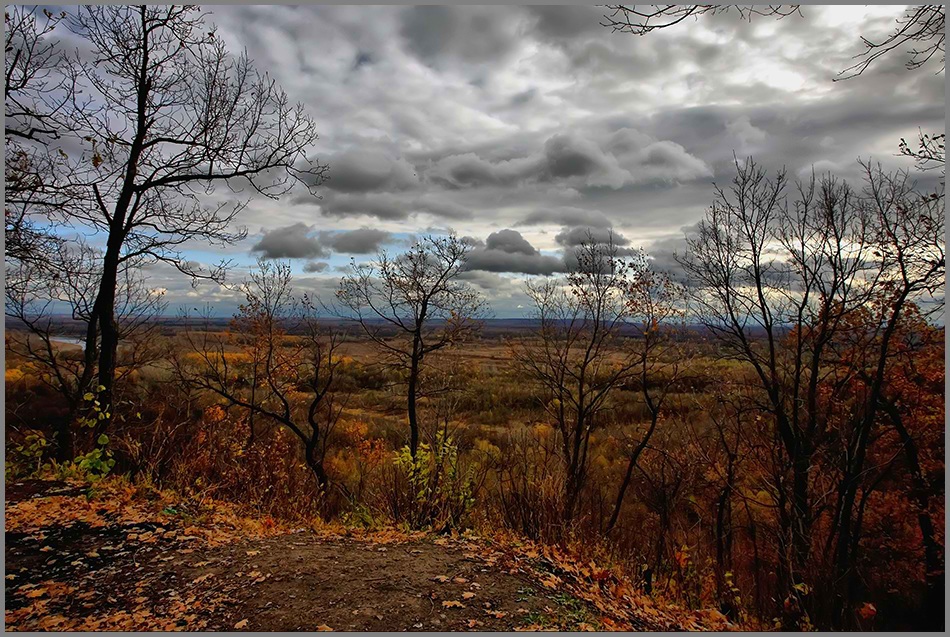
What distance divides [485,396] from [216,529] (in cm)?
3609

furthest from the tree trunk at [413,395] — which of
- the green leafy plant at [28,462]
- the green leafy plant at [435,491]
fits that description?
the green leafy plant at [28,462]

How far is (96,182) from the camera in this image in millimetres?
8516

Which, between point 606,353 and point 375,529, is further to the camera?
point 606,353

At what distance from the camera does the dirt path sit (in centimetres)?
460

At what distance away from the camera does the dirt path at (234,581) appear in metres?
4.60

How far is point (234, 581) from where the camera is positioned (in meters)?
5.15

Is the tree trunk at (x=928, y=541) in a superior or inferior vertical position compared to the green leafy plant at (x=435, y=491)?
inferior

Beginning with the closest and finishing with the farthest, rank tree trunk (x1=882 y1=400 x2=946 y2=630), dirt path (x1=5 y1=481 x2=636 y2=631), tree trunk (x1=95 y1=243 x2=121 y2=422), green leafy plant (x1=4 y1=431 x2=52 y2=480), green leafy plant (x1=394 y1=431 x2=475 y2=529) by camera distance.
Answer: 1. dirt path (x1=5 y1=481 x2=636 y2=631)
2. green leafy plant (x1=4 y1=431 x2=52 y2=480)
3. green leafy plant (x1=394 y1=431 x2=475 y2=529)
4. tree trunk (x1=95 y1=243 x2=121 y2=422)
5. tree trunk (x1=882 y1=400 x2=946 y2=630)

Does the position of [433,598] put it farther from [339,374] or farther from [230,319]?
[339,374]

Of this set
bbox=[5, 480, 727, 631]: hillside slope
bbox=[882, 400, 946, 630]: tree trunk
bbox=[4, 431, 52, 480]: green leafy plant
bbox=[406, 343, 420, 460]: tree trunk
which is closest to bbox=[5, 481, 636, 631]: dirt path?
bbox=[5, 480, 727, 631]: hillside slope

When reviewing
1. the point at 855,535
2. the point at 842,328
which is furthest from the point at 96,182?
the point at 855,535

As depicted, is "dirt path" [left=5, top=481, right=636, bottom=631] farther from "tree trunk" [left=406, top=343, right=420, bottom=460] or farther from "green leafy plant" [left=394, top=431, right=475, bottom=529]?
"tree trunk" [left=406, top=343, right=420, bottom=460]

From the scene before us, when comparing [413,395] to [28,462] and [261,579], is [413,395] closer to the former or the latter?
[28,462]

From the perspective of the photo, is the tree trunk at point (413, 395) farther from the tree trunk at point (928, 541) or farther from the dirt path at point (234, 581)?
the tree trunk at point (928, 541)
